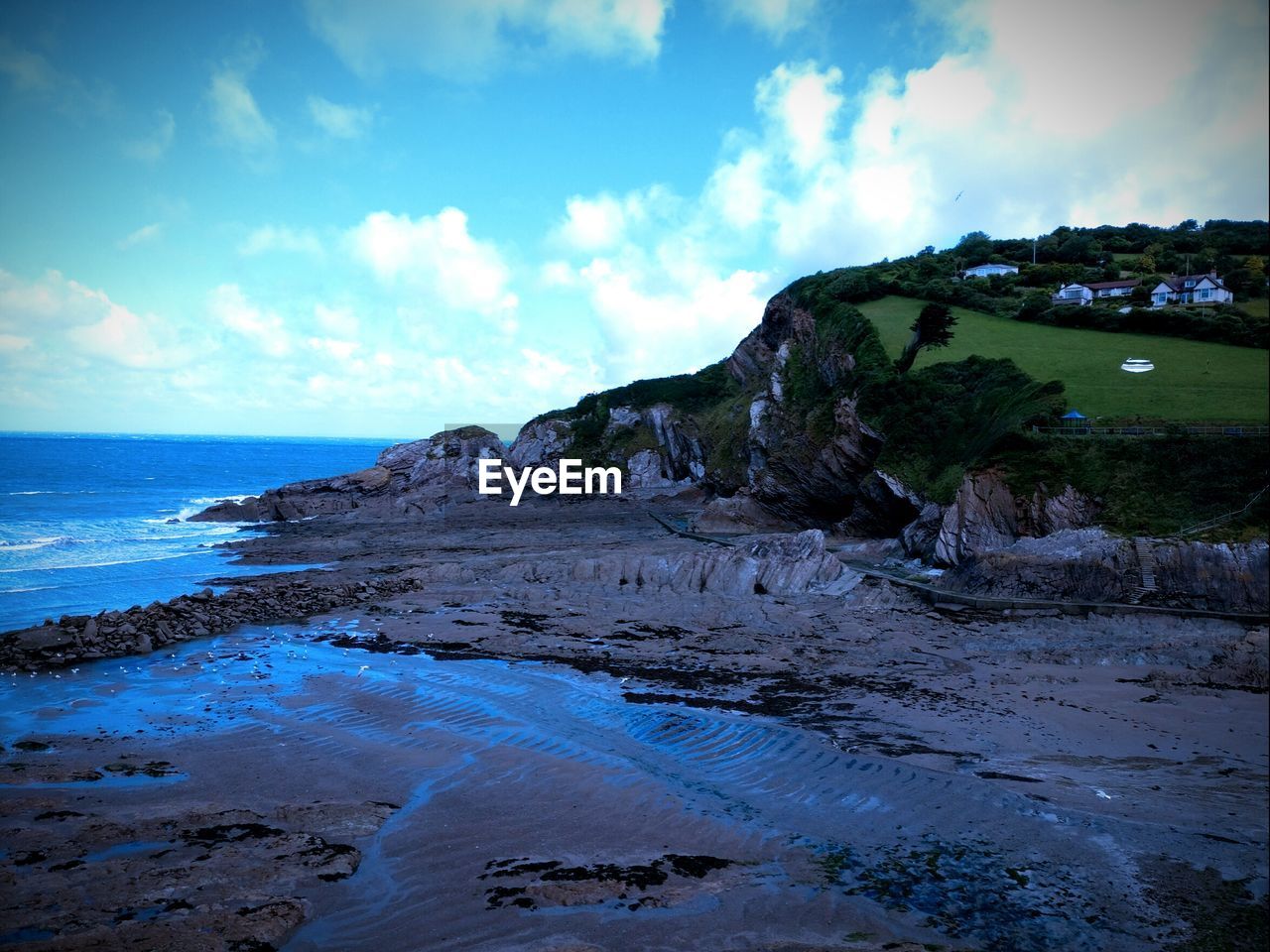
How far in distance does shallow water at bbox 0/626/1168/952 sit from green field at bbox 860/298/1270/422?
15.5 m

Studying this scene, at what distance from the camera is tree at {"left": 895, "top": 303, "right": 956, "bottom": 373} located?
39000mm

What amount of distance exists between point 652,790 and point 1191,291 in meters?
31.6

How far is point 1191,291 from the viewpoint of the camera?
Result: 29609mm

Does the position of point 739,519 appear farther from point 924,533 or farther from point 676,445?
point 676,445

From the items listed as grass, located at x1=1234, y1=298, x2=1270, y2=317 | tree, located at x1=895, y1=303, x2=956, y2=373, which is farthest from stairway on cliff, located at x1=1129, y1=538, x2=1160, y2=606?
tree, located at x1=895, y1=303, x2=956, y2=373

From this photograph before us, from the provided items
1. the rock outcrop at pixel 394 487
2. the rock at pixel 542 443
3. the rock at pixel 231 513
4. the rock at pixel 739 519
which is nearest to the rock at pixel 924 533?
the rock at pixel 739 519

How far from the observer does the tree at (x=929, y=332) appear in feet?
128

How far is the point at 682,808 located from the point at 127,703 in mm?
13463

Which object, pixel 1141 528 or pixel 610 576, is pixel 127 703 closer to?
pixel 610 576

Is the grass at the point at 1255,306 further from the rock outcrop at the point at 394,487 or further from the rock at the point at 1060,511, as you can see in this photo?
the rock outcrop at the point at 394,487

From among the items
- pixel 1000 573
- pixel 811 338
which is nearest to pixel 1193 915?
pixel 1000 573

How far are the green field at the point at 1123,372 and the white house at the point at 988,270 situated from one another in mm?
10832

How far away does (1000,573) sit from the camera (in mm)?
23797

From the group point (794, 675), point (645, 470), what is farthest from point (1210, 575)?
point (645, 470)
